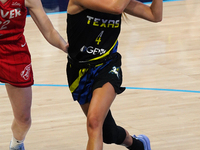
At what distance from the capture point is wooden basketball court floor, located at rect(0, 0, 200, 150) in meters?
3.59

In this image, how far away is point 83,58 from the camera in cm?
274

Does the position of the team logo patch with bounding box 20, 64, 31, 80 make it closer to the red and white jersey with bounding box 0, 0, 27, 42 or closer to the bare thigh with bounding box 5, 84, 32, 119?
the bare thigh with bounding box 5, 84, 32, 119

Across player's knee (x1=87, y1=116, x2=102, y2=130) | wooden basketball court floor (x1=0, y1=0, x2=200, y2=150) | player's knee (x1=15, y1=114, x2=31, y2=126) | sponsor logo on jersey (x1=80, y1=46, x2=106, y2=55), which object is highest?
sponsor logo on jersey (x1=80, y1=46, x2=106, y2=55)

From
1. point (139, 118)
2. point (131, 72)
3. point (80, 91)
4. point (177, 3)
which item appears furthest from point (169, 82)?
point (177, 3)

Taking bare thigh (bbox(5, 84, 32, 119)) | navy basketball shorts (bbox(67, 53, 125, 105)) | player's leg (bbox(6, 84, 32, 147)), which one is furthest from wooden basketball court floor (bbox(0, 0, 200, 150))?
navy basketball shorts (bbox(67, 53, 125, 105))

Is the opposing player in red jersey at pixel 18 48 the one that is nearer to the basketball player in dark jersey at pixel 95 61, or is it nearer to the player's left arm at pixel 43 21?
the player's left arm at pixel 43 21

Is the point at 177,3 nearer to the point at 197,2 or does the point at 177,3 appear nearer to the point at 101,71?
the point at 197,2

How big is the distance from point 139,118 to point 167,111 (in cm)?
32

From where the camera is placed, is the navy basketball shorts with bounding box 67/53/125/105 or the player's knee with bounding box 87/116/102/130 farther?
the navy basketball shorts with bounding box 67/53/125/105

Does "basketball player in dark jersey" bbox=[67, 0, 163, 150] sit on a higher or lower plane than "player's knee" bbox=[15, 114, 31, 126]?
higher

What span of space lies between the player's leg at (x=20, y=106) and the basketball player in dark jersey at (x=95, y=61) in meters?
0.36

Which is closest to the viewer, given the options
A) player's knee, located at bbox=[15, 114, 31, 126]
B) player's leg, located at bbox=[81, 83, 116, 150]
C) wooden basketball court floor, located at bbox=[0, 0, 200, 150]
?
player's leg, located at bbox=[81, 83, 116, 150]

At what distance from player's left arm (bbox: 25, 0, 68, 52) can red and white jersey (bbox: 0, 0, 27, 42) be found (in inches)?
Answer: 3.1

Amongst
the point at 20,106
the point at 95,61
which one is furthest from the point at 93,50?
the point at 20,106
